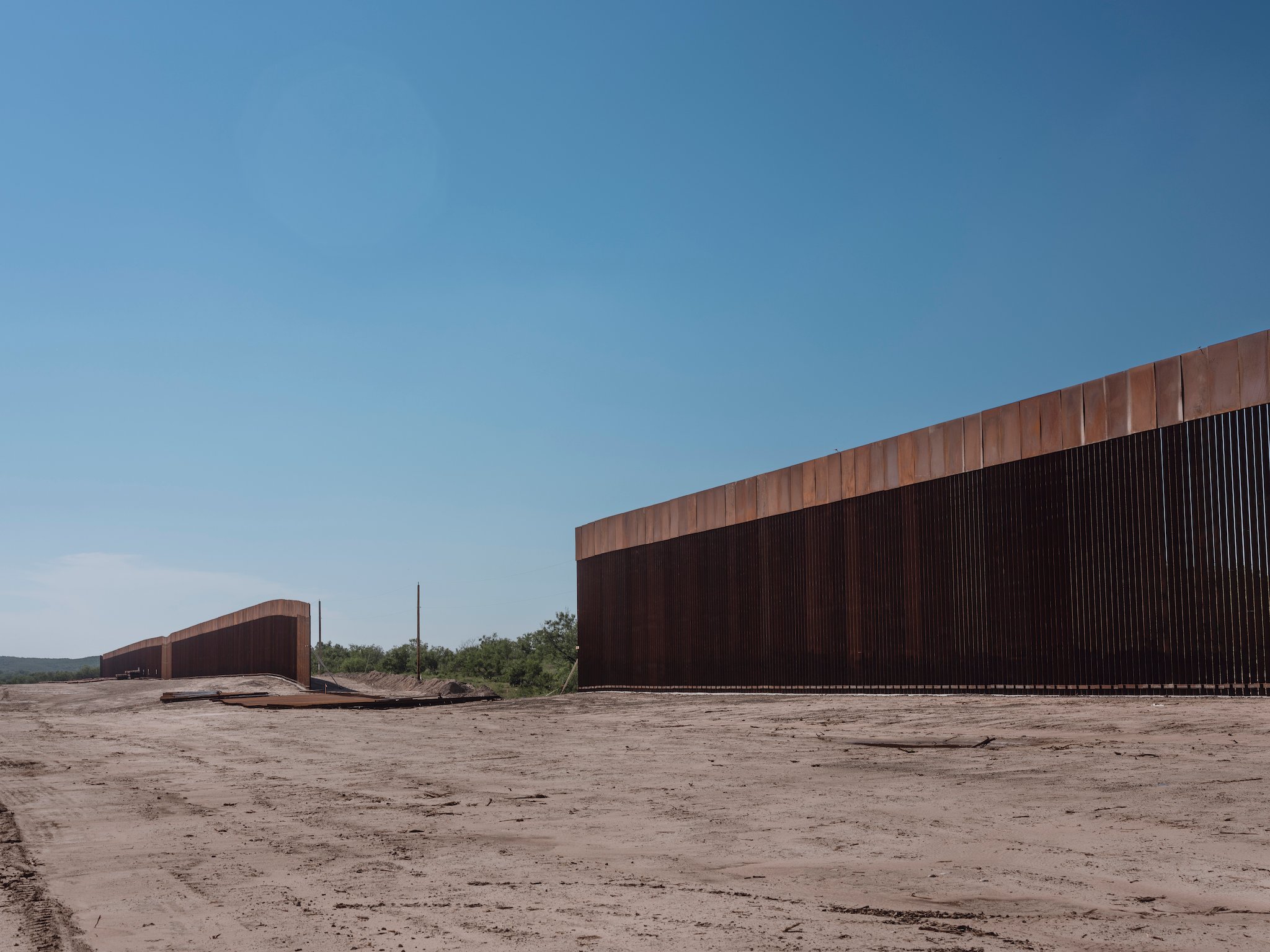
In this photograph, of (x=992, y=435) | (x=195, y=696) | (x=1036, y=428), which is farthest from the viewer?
(x=195, y=696)

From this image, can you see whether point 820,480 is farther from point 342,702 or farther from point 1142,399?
point 342,702

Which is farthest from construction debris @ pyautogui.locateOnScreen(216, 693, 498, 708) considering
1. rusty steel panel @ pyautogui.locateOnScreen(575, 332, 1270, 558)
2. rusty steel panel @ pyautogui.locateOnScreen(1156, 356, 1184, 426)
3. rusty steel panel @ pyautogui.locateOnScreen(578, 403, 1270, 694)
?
rusty steel panel @ pyautogui.locateOnScreen(1156, 356, 1184, 426)

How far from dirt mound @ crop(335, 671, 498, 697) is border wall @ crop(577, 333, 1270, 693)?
1496 centimetres

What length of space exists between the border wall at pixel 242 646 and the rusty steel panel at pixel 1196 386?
110ft

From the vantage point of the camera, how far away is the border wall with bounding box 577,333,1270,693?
1401cm

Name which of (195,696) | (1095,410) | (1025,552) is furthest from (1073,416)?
(195,696)

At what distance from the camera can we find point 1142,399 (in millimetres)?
15297

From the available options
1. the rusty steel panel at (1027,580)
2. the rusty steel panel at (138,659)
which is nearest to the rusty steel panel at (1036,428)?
the rusty steel panel at (1027,580)

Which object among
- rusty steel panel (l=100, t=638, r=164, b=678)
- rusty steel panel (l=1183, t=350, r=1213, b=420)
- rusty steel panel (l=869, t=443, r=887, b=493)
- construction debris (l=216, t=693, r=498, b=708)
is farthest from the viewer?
rusty steel panel (l=100, t=638, r=164, b=678)

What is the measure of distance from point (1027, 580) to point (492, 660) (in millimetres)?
51511

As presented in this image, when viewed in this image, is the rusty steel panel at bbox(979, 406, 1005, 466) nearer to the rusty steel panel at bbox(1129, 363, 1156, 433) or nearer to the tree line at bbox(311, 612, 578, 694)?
the rusty steel panel at bbox(1129, 363, 1156, 433)

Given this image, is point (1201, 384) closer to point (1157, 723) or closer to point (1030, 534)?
point (1030, 534)

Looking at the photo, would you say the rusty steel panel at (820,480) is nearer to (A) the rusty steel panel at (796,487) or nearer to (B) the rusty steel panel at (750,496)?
(A) the rusty steel panel at (796,487)

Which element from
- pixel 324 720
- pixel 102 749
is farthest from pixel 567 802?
pixel 324 720
